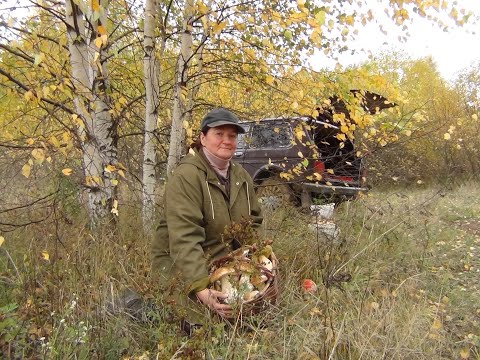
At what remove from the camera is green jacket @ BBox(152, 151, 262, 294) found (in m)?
2.36

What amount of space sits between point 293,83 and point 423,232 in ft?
9.03

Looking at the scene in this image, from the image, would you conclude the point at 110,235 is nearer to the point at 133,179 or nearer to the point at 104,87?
the point at 133,179

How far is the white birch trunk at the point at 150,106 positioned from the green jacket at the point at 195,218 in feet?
3.21

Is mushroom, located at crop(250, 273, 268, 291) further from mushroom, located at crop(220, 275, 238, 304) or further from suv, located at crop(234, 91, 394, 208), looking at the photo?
suv, located at crop(234, 91, 394, 208)

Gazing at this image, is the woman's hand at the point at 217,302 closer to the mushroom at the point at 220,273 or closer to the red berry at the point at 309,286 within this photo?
the mushroom at the point at 220,273

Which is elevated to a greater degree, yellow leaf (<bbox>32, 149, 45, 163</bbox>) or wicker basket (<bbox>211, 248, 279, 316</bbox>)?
yellow leaf (<bbox>32, 149, 45, 163</bbox>)

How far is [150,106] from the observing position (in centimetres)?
359

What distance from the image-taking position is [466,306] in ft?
10.7

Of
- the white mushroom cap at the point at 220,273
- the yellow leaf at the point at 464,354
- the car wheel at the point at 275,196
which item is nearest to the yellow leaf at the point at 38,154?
the white mushroom cap at the point at 220,273

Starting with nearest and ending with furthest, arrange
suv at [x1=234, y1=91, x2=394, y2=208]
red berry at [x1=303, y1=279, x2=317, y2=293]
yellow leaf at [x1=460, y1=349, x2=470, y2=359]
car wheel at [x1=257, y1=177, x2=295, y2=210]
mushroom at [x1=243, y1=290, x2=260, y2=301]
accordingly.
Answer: mushroom at [x1=243, y1=290, x2=260, y2=301], yellow leaf at [x1=460, y1=349, x2=470, y2=359], red berry at [x1=303, y1=279, x2=317, y2=293], suv at [x1=234, y1=91, x2=394, y2=208], car wheel at [x1=257, y1=177, x2=295, y2=210]

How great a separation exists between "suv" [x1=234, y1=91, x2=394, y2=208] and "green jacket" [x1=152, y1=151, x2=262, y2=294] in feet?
3.59

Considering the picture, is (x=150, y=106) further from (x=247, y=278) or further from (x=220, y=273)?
(x=247, y=278)

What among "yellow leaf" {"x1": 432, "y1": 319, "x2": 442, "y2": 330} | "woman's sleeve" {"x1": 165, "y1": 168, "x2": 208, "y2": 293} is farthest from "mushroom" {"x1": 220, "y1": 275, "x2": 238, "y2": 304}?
"yellow leaf" {"x1": 432, "y1": 319, "x2": 442, "y2": 330}

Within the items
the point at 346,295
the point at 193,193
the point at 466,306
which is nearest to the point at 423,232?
the point at 466,306
